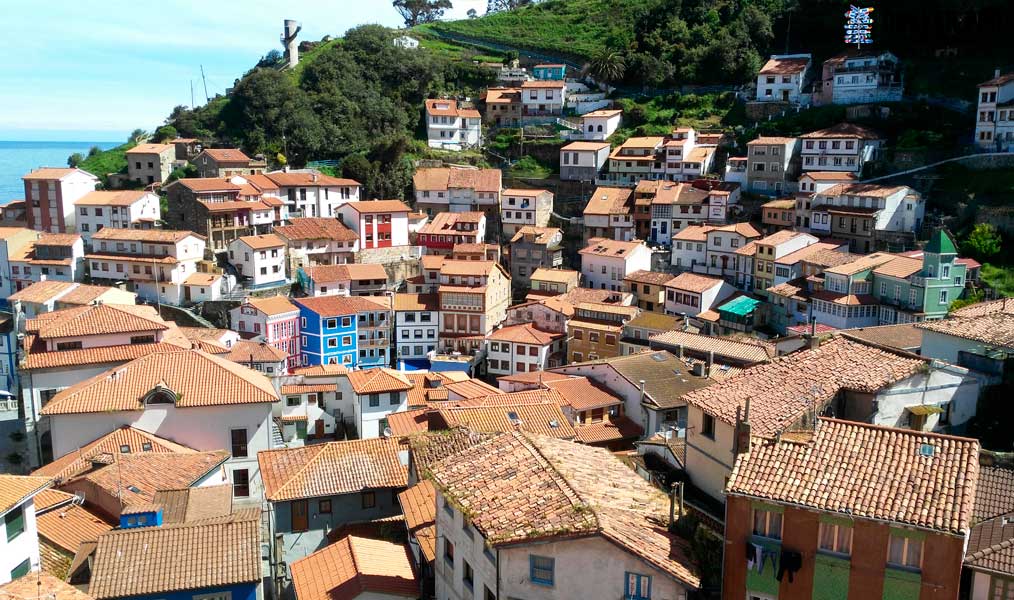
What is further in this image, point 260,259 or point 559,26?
point 559,26

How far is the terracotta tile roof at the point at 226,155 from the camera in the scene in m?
70.6

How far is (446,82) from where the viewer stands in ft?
306

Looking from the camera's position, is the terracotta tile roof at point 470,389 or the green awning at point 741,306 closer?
the terracotta tile roof at point 470,389

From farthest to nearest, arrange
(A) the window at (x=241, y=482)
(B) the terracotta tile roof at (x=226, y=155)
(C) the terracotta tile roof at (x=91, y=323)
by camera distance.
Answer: (B) the terracotta tile roof at (x=226, y=155)
(C) the terracotta tile roof at (x=91, y=323)
(A) the window at (x=241, y=482)

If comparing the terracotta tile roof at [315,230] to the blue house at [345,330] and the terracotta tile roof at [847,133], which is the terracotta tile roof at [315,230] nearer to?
the blue house at [345,330]

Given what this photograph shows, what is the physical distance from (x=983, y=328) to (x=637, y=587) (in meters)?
16.4

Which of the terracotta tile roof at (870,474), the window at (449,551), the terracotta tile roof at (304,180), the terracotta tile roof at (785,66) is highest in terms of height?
the terracotta tile roof at (785,66)

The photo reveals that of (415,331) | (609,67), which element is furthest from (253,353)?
(609,67)

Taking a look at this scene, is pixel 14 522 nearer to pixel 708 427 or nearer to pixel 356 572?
pixel 356 572

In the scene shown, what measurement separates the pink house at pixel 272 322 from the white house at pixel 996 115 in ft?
160

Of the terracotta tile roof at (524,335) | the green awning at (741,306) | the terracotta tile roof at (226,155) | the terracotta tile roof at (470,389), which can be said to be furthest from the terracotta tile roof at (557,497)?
the terracotta tile roof at (226,155)

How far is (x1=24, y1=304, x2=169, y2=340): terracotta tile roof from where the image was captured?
3366 cm

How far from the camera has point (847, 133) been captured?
202ft

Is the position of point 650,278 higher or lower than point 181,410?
higher
